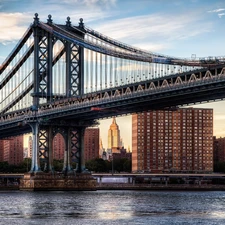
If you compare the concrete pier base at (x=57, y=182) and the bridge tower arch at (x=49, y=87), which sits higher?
the bridge tower arch at (x=49, y=87)

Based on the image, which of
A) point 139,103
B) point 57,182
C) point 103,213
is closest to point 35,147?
point 57,182

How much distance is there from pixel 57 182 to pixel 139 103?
72.3ft

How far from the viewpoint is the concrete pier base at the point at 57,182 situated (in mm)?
117875

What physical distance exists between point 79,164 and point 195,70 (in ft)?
121

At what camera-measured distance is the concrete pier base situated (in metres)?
118

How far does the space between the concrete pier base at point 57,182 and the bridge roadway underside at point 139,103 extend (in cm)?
688

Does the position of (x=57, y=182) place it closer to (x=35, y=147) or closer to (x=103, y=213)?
(x=35, y=147)

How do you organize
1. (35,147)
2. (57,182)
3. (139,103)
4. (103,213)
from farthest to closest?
(57,182)
(35,147)
(139,103)
(103,213)

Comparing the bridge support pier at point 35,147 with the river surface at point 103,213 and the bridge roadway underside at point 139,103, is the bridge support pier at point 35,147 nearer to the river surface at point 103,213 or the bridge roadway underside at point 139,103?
the bridge roadway underside at point 139,103

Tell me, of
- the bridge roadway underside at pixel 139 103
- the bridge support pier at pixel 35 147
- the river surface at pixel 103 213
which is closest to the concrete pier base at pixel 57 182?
the bridge support pier at pixel 35 147

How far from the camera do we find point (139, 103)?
103000 mm

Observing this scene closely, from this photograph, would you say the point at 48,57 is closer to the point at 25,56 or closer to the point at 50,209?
the point at 25,56

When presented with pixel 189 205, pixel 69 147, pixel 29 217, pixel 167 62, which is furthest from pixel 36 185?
pixel 29 217

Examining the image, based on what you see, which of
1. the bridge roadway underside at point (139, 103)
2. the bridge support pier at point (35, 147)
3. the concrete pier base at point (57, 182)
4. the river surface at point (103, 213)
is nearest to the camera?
the river surface at point (103, 213)
